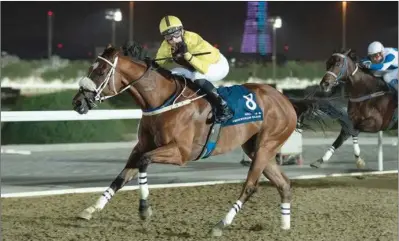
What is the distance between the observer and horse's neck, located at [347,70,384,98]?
988cm

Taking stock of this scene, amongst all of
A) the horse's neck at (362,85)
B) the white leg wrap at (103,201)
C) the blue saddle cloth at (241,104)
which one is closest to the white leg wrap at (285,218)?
the blue saddle cloth at (241,104)

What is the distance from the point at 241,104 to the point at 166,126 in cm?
72

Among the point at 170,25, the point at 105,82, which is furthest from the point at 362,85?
the point at 105,82

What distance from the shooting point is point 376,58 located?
9.97m

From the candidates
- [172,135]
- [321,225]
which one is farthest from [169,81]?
[321,225]

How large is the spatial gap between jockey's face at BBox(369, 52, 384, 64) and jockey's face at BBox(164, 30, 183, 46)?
4765mm

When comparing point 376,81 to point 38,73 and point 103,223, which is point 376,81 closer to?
point 103,223

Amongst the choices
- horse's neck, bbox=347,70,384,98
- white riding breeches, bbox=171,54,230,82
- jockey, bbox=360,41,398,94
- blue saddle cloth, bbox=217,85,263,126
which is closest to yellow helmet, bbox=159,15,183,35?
white riding breeches, bbox=171,54,230,82

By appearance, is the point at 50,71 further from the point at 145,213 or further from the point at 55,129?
the point at 145,213

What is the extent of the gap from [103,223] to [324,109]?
7.98 ft

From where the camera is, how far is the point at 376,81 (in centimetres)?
994

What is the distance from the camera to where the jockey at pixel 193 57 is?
19.1 ft

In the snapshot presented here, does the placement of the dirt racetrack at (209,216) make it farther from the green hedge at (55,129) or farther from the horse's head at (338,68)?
the green hedge at (55,129)

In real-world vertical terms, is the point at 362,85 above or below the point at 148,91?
below
